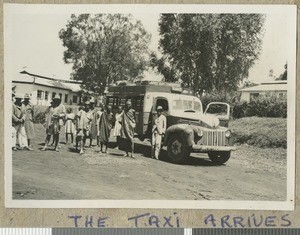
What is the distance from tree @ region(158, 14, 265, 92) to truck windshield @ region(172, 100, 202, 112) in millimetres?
98

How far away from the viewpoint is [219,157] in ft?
12.0

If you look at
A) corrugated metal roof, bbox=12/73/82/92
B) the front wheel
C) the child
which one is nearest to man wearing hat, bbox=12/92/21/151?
corrugated metal roof, bbox=12/73/82/92

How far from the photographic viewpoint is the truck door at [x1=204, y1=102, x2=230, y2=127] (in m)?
3.66

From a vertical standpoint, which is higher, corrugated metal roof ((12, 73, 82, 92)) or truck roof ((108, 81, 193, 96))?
corrugated metal roof ((12, 73, 82, 92))

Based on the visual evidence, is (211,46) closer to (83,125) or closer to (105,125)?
(105,125)

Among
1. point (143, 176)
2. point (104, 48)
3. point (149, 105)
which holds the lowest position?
point (143, 176)

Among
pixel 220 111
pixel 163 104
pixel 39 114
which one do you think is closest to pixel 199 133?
pixel 220 111

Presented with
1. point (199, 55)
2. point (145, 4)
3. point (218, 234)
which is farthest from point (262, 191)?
point (145, 4)

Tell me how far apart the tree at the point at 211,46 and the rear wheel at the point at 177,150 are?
0.37 m

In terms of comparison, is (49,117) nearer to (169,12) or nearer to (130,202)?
(130,202)

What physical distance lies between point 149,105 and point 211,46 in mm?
592

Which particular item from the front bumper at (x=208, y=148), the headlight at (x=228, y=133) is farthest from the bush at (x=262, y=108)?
the front bumper at (x=208, y=148)

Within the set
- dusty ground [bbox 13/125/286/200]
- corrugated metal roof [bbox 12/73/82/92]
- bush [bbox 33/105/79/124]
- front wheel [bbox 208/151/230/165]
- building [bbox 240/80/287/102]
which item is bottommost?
dusty ground [bbox 13/125/286/200]

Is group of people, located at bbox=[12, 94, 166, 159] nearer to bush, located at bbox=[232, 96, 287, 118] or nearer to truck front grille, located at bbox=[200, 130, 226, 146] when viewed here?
truck front grille, located at bbox=[200, 130, 226, 146]
